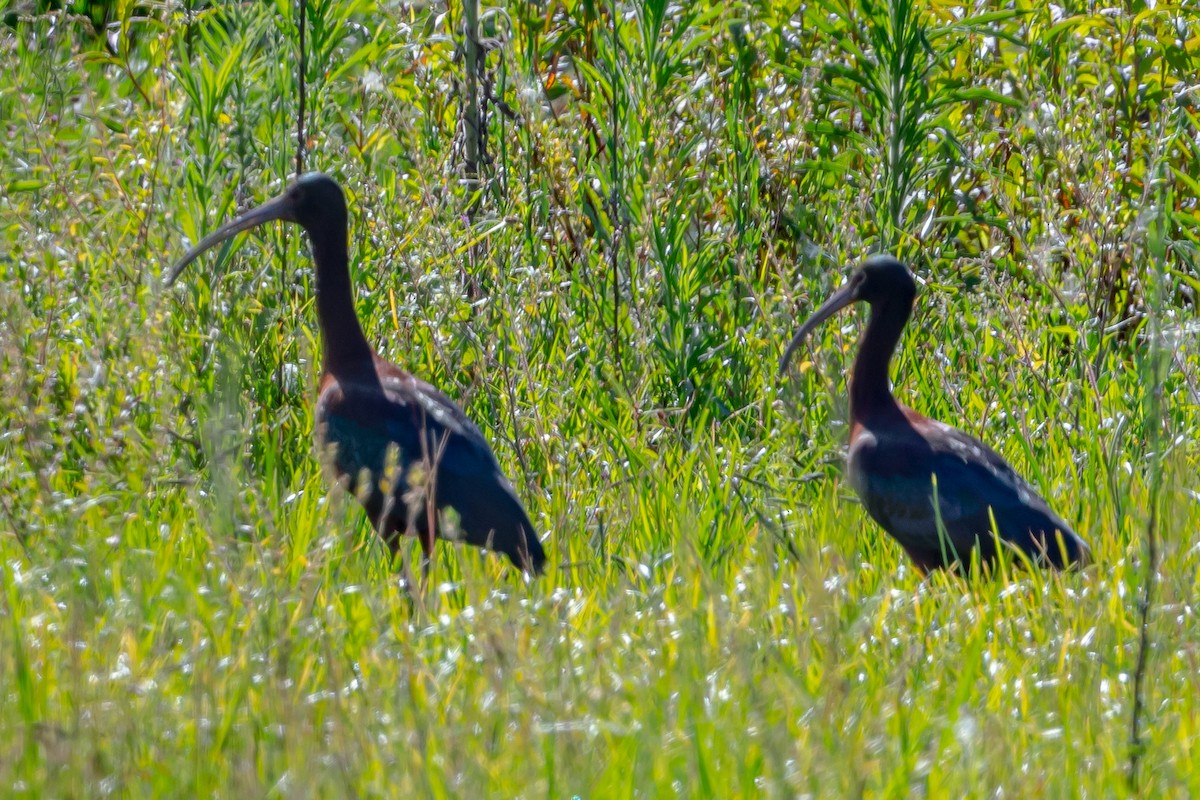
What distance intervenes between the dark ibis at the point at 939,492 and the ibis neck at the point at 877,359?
0.03 metres

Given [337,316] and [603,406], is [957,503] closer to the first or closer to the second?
[603,406]

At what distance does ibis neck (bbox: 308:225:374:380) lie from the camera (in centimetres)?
485

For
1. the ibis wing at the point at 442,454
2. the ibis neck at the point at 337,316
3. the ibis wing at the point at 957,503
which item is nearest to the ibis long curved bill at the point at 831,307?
the ibis wing at the point at 957,503

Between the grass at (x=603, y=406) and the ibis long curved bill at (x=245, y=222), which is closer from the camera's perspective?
the grass at (x=603, y=406)

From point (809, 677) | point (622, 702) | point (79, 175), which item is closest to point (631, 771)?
point (622, 702)

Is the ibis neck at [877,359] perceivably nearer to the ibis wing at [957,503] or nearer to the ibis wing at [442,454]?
the ibis wing at [957,503]

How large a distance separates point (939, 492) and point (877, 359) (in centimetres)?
60

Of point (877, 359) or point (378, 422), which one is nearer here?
point (378, 422)

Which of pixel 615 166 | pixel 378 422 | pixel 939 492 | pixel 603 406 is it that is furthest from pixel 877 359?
pixel 378 422

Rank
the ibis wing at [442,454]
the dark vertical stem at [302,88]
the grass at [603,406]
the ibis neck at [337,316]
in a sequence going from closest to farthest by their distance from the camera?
the grass at [603,406], the ibis wing at [442,454], the ibis neck at [337,316], the dark vertical stem at [302,88]

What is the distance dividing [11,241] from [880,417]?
278cm

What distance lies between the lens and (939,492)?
4.46 metres

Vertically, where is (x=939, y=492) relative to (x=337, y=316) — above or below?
below

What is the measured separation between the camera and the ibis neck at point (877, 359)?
16.0ft
